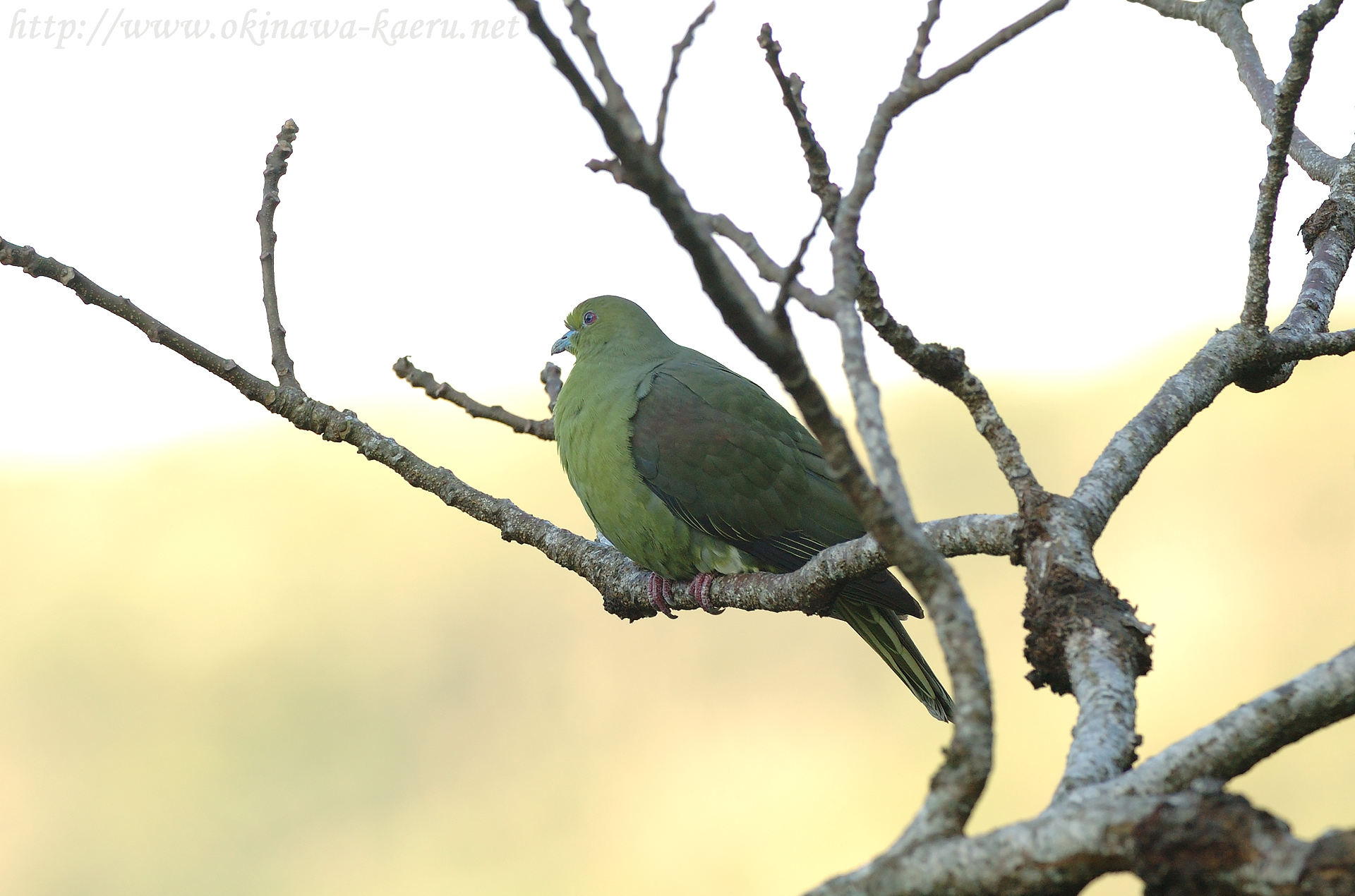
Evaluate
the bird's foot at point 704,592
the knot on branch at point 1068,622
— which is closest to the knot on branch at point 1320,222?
the knot on branch at point 1068,622

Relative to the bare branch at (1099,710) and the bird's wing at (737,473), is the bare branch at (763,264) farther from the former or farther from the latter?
the bird's wing at (737,473)

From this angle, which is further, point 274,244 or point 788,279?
point 274,244

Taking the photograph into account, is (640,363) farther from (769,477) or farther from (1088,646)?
(1088,646)

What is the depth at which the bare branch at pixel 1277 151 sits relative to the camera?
7.38ft

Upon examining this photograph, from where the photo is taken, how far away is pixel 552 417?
4566 mm

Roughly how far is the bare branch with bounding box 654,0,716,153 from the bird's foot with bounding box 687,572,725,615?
2.49m

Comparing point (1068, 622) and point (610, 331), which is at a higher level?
point (610, 331)

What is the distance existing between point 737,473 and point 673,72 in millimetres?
2809

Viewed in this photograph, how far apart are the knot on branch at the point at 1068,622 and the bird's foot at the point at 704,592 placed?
1.83 metres

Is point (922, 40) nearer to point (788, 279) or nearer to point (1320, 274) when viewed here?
point (788, 279)

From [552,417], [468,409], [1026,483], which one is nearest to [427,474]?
[468,409]

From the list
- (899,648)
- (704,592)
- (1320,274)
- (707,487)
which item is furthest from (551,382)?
(1320,274)

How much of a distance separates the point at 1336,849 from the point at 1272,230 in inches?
74.4

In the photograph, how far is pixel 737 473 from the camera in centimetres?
418
